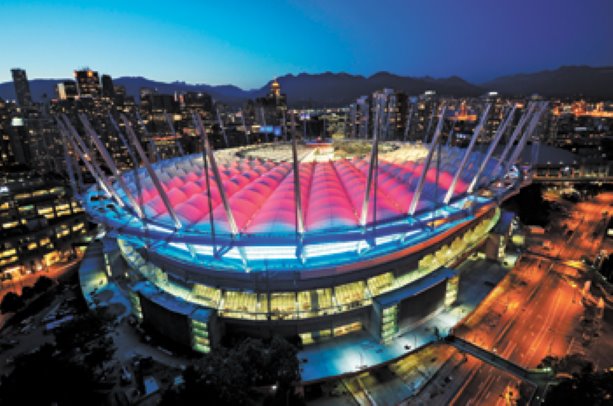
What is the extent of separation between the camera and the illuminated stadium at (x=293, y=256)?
23.6 meters

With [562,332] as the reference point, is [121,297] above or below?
above

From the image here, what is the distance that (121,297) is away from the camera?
33.0 metres

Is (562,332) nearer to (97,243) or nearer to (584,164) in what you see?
(97,243)

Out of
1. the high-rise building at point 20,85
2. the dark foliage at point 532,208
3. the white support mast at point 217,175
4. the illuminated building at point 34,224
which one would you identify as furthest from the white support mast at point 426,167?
the high-rise building at point 20,85

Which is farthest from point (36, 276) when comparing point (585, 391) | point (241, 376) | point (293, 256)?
point (585, 391)

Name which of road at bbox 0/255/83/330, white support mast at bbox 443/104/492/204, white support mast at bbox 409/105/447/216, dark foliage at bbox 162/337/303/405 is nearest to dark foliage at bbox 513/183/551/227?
white support mast at bbox 443/104/492/204

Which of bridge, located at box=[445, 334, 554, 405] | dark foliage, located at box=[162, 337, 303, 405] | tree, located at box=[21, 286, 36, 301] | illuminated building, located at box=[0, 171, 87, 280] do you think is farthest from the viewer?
illuminated building, located at box=[0, 171, 87, 280]

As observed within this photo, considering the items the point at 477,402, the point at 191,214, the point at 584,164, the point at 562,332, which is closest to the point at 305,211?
the point at 191,214

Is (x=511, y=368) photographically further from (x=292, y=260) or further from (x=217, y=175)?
(x=217, y=175)

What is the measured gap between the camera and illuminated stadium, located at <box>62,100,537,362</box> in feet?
77.6

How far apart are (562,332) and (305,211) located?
25017mm

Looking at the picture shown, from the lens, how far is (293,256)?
24.8 meters

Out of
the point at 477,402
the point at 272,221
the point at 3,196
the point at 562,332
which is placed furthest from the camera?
the point at 3,196

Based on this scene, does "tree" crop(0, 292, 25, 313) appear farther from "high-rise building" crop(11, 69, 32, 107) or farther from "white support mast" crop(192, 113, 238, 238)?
"high-rise building" crop(11, 69, 32, 107)
